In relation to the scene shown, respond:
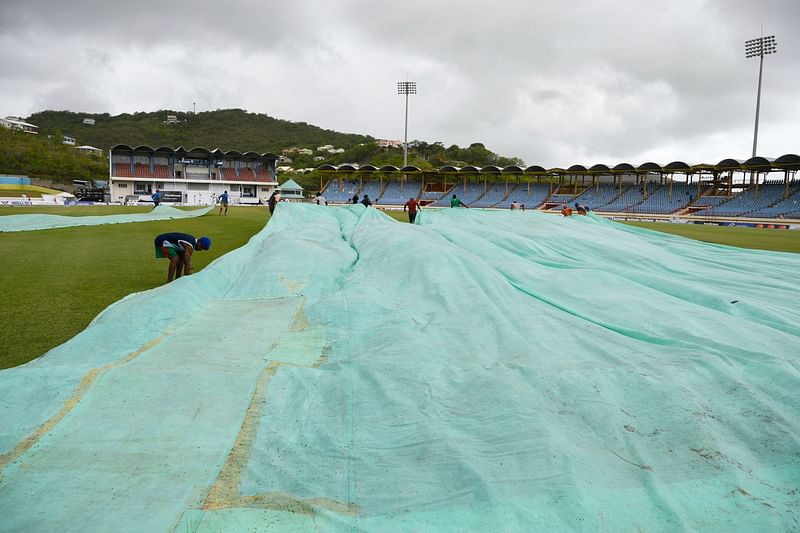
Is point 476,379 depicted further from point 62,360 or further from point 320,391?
point 62,360

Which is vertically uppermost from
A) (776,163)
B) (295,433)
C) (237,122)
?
(237,122)

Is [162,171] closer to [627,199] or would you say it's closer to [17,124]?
[627,199]

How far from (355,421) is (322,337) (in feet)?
4.71

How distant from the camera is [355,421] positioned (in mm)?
2629

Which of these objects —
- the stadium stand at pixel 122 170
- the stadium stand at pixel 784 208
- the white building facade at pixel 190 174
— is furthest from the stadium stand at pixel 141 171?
the stadium stand at pixel 784 208

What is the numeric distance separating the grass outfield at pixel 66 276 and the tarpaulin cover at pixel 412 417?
106cm

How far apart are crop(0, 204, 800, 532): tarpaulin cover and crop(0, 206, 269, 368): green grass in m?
1.07

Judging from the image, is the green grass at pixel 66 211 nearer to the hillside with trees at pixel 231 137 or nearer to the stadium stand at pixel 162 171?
the stadium stand at pixel 162 171

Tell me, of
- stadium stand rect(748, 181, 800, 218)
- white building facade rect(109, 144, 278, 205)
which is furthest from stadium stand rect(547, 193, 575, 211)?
white building facade rect(109, 144, 278, 205)

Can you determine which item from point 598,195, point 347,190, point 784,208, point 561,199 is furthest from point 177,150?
point 784,208

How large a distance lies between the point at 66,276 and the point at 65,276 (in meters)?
0.01

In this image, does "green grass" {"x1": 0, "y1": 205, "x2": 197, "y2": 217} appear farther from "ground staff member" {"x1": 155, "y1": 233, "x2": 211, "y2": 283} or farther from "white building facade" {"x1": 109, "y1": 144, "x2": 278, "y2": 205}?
"white building facade" {"x1": 109, "y1": 144, "x2": 278, "y2": 205}

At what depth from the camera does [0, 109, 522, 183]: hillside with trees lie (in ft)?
298

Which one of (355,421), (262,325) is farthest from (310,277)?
(355,421)
